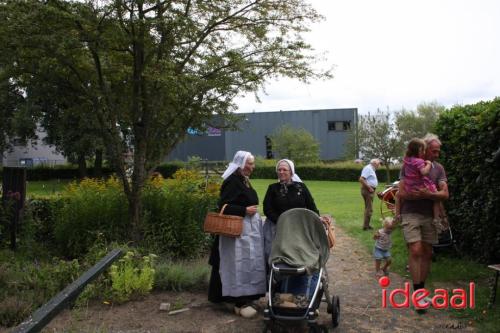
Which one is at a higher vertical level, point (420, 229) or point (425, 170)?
point (425, 170)

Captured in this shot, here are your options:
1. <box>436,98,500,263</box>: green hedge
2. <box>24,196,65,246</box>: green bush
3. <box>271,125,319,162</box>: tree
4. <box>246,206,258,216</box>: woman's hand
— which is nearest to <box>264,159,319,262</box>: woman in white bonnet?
<box>246,206,258,216</box>: woman's hand

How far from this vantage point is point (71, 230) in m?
8.02

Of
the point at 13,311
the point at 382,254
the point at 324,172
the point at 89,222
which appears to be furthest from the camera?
the point at 324,172

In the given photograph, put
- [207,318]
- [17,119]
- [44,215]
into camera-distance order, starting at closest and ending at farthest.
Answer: [207,318]
[44,215]
[17,119]

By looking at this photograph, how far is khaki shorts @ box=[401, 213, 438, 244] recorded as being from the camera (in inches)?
224

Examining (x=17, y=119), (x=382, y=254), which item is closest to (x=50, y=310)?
(x=382, y=254)

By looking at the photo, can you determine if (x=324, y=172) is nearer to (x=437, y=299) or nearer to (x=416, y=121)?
(x=416, y=121)

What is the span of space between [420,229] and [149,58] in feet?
14.7

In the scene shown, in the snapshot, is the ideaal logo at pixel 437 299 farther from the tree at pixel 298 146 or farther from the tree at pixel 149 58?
the tree at pixel 298 146

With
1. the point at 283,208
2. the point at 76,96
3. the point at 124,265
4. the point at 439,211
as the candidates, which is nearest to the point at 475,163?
the point at 439,211

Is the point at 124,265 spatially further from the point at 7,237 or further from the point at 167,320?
the point at 7,237

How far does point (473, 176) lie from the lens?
24.3 feet

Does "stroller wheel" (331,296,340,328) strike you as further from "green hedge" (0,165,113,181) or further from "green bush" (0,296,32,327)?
"green hedge" (0,165,113,181)

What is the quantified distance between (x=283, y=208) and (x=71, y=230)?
422cm
